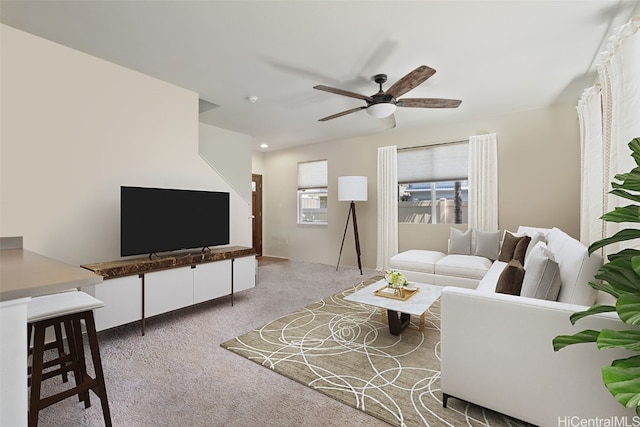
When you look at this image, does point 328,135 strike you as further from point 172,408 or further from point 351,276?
point 172,408

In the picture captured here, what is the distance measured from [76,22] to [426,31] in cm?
278

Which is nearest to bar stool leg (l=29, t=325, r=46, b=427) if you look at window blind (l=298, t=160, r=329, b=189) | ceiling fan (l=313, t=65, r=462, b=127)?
ceiling fan (l=313, t=65, r=462, b=127)

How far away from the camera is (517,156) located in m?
4.18

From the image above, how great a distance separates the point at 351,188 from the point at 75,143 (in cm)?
374

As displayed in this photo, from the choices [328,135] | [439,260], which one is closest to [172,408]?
[439,260]

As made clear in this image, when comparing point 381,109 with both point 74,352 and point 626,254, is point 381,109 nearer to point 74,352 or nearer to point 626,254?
point 626,254

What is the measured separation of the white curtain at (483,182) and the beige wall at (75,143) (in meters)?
4.18

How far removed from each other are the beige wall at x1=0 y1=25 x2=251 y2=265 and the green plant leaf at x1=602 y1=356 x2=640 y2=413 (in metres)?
3.62

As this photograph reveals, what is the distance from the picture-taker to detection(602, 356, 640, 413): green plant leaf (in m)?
0.75

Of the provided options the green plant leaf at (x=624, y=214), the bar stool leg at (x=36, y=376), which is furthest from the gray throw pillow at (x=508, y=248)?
the bar stool leg at (x=36, y=376)

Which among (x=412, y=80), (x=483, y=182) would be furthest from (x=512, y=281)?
(x=483, y=182)

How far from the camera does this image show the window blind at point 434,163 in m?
4.63

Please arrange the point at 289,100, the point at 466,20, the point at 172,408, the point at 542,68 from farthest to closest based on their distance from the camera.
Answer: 1. the point at 289,100
2. the point at 542,68
3. the point at 466,20
4. the point at 172,408

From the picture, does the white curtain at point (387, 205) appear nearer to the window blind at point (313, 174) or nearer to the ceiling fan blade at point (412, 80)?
the window blind at point (313, 174)
